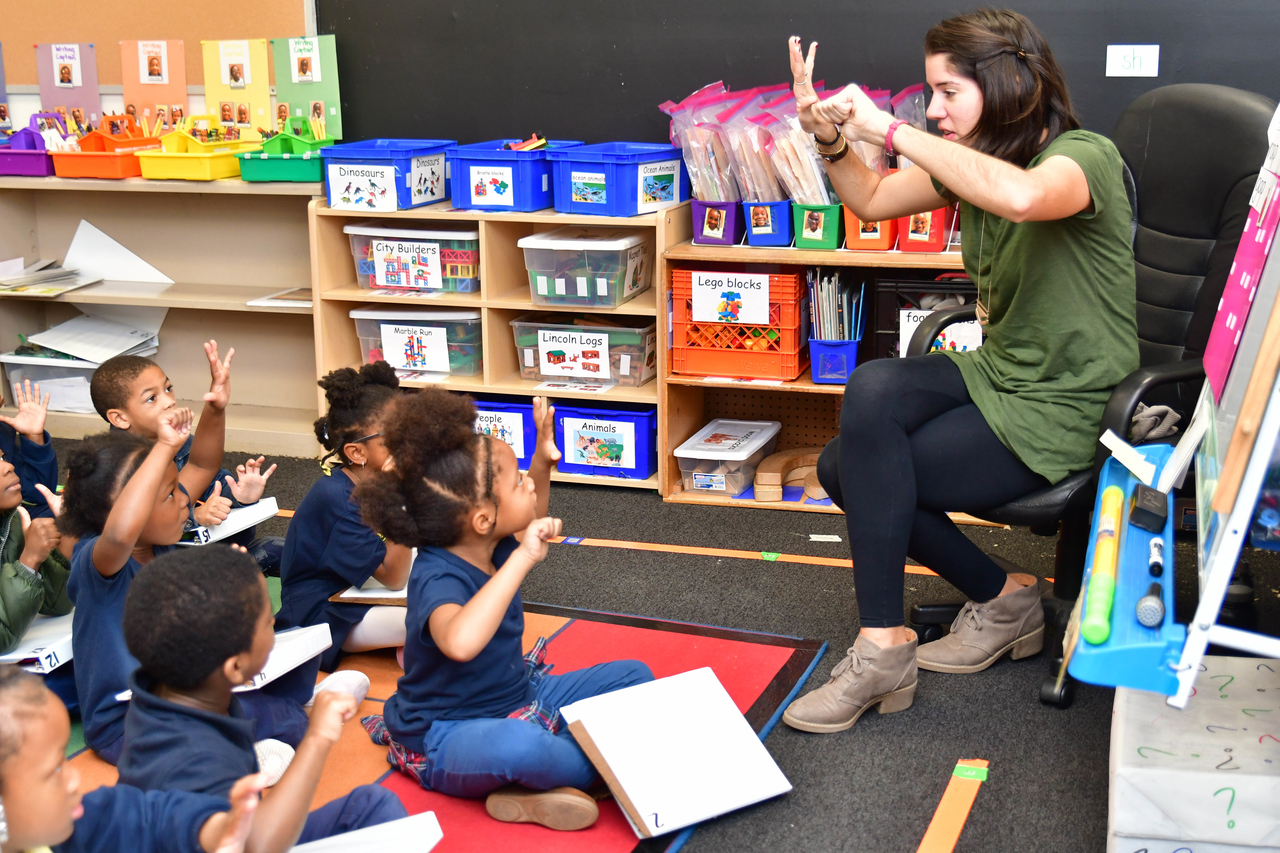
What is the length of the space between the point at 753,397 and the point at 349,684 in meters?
1.75

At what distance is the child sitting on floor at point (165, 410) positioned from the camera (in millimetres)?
2389

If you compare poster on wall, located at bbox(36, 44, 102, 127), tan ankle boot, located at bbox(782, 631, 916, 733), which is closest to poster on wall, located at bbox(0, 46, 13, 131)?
poster on wall, located at bbox(36, 44, 102, 127)

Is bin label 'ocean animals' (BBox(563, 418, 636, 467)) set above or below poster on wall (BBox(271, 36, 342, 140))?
below

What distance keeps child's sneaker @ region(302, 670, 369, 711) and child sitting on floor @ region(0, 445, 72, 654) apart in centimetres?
54

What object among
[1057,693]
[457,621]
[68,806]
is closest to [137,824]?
[68,806]

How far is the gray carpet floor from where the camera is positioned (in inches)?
68.0

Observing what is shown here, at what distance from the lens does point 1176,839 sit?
4.79ft

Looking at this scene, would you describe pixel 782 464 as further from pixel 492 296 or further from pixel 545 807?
pixel 545 807

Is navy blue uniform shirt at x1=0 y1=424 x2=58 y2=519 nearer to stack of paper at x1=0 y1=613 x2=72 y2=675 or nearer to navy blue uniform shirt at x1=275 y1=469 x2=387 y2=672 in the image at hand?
stack of paper at x1=0 y1=613 x2=72 y2=675

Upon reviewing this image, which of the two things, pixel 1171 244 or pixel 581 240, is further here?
pixel 581 240

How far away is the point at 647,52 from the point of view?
330 centimetres

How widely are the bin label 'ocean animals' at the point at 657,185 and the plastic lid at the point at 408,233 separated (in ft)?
1.73

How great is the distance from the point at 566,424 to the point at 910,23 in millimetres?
1475

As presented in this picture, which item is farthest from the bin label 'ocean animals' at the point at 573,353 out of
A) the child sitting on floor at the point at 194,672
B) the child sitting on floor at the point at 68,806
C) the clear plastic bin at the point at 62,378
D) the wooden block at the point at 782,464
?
the child sitting on floor at the point at 68,806
